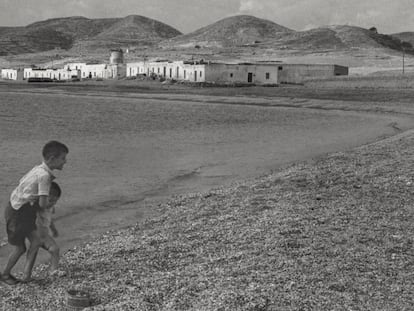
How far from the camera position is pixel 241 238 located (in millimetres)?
8266

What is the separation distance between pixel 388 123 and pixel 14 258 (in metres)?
26.0

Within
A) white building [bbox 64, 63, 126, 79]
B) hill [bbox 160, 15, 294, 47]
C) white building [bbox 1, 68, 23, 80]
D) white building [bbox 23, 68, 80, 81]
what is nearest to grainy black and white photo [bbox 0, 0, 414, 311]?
white building [bbox 64, 63, 126, 79]

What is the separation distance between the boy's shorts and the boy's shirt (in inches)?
→ 3.8

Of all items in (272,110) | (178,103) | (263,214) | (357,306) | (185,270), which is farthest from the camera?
(178,103)

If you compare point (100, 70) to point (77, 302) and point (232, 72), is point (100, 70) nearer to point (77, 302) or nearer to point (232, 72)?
point (232, 72)

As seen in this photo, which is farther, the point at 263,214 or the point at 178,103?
the point at 178,103

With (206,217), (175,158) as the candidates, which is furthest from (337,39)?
(206,217)

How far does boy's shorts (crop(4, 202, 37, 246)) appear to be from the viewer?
670 centimetres

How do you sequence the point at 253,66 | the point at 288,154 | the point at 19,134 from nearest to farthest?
the point at 288,154, the point at 19,134, the point at 253,66

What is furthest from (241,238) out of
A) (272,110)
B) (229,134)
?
(272,110)

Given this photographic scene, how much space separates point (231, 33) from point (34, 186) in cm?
17778

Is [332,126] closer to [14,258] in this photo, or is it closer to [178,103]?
[178,103]

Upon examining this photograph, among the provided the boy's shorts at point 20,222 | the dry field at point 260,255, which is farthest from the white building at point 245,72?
the boy's shorts at point 20,222

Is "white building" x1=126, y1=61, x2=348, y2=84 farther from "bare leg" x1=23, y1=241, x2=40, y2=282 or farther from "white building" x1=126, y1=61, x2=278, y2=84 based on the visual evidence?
"bare leg" x1=23, y1=241, x2=40, y2=282
